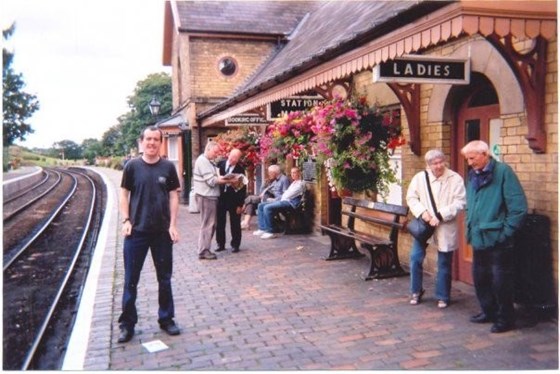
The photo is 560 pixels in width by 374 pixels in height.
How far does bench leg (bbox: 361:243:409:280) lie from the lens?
6.55 m

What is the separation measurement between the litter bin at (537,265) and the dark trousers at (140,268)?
10.0 ft

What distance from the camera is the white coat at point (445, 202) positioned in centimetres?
517

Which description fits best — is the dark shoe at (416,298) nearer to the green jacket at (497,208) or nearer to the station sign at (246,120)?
the green jacket at (497,208)

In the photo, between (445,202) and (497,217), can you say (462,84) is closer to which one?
(445,202)

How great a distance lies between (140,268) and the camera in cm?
479

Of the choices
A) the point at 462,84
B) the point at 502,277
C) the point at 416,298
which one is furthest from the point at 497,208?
the point at 462,84

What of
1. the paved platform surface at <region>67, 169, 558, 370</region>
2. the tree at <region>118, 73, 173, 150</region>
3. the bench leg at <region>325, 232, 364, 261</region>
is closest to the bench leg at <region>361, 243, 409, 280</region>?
the paved platform surface at <region>67, 169, 558, 370</region>

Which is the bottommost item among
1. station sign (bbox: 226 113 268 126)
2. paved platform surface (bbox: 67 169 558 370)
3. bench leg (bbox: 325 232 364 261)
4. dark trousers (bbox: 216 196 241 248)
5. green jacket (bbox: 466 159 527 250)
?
paved platform surface (bbox: 67 169 558 370)

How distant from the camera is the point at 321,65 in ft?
21.5

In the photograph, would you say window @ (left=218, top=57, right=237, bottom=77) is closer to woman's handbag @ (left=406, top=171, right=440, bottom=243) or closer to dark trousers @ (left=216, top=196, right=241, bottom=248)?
dark trousers @ (left=216, top=196, right=241, bottom=248)

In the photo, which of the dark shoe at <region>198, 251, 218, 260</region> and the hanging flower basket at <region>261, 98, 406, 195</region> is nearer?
the hanging flower basket at <region>261, 98, 406, 195</region>

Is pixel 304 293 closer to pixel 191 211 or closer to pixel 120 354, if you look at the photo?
pixel 120 354

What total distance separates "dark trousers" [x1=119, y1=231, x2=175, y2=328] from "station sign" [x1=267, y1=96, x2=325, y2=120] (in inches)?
220

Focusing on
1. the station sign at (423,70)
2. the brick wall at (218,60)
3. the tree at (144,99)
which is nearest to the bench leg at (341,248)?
the station sign at (423,70)
